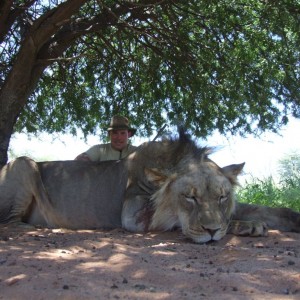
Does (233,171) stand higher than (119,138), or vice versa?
(119,138)

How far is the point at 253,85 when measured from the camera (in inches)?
333

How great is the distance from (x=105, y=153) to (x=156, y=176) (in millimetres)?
2746

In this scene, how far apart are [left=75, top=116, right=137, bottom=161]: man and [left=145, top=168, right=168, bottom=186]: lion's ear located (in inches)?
91.2

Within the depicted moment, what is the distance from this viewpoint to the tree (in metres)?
7.71

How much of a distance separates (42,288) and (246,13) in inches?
240

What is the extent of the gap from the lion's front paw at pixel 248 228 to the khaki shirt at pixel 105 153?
10.9 feet

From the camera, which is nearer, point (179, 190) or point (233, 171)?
point (179, 190)

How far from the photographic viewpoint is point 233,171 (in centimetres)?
654

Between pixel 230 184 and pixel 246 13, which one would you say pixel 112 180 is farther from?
pixel 246 13

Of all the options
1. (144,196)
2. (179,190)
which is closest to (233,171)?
(179,190)

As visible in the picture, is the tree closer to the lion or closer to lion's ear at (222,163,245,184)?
the lion

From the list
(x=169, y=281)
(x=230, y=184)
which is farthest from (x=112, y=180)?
(x=169, y=281)

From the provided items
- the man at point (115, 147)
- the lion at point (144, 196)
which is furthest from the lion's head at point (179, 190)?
the man at point (115, 147)

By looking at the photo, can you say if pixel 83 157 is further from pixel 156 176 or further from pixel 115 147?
pixel 156 176
